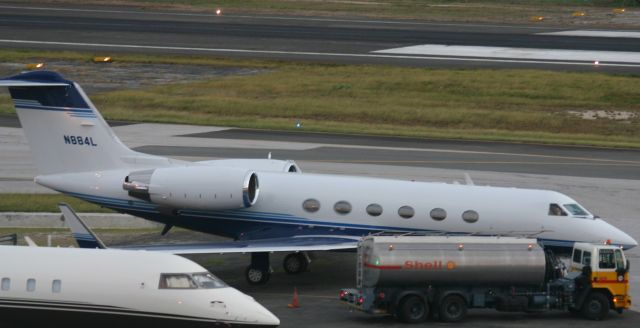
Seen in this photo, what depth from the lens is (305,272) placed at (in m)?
36.0

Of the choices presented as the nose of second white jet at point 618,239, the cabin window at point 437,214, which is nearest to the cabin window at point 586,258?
the nose of second white jet at point 618,239

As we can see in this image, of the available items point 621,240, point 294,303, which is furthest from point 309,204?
point 621,240

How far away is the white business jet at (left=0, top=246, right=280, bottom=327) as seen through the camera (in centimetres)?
2442

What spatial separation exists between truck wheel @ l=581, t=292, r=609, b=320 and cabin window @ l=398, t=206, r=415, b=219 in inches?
229

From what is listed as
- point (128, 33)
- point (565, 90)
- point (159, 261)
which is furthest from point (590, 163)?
point (128, 33)

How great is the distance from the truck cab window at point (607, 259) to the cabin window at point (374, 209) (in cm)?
650

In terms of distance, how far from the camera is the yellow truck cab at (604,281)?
30500 millimetres

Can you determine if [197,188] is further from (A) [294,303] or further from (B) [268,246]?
(A) [294,303]

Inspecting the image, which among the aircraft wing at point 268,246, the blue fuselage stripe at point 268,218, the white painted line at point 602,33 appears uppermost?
the white painted line at point 602,33

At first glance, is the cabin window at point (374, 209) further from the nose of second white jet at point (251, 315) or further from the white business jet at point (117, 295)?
the nose of second white jet at point (251, 315)

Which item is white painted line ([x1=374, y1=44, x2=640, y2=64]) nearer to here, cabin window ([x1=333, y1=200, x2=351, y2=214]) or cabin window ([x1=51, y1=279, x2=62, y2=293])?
cabin window ([x1=333, y1=200, x2=351, y2=214])

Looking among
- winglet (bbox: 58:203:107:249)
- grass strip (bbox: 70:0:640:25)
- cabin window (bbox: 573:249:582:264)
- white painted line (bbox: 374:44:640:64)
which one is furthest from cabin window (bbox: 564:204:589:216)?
grass strip (bbox: 70:0:640:25)

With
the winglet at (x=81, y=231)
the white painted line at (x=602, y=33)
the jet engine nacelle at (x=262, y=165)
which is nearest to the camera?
the winglet at (x=81, y=231)

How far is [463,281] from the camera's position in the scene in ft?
97.4
